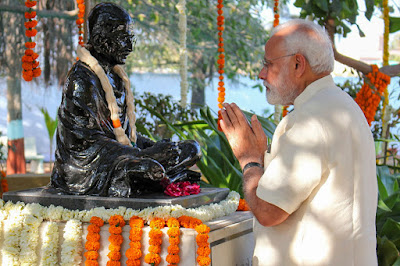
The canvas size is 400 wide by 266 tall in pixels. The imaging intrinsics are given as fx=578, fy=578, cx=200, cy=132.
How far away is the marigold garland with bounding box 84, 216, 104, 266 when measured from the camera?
114 inches

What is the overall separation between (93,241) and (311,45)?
59.4 inches

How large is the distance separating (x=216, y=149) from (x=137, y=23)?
20.6 ft

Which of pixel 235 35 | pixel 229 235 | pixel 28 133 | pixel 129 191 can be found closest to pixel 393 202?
pixel 229 235

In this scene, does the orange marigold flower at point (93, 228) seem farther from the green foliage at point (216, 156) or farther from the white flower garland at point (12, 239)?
the green foliage at point (216, 156)

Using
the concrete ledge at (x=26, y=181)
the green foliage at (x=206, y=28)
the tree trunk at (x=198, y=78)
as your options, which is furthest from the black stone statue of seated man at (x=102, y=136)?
the tree trunk at (x=198, y=78)

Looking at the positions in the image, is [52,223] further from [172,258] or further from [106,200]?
[172,258]

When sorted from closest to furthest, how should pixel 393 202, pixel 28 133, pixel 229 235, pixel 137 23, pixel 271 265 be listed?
Result: 1. pixel 271 265
2. pixel 229 235
3. pixel 393 202
4. pixel 137 23
5. pixel 28 133

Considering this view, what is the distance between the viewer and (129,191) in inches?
118

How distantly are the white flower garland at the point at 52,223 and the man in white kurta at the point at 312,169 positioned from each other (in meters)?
0.79

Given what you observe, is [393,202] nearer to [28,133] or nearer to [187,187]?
[187,187]

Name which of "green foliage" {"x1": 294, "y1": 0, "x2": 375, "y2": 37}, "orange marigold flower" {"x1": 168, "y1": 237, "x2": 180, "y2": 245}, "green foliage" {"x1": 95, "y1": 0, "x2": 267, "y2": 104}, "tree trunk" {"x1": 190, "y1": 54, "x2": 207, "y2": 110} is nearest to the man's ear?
"orange marigold flower" {"x1": 168, "y1": 237, "x2": 180, "y2": 245}

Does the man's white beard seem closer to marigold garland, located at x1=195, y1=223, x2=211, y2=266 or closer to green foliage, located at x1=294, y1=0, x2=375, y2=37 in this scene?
marigold garland, located at x1=195, y1=223, x2=211, y2=266

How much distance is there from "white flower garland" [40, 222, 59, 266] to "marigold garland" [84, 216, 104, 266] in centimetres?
20

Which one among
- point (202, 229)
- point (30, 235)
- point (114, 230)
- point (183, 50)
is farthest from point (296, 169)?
point (183, 50)
